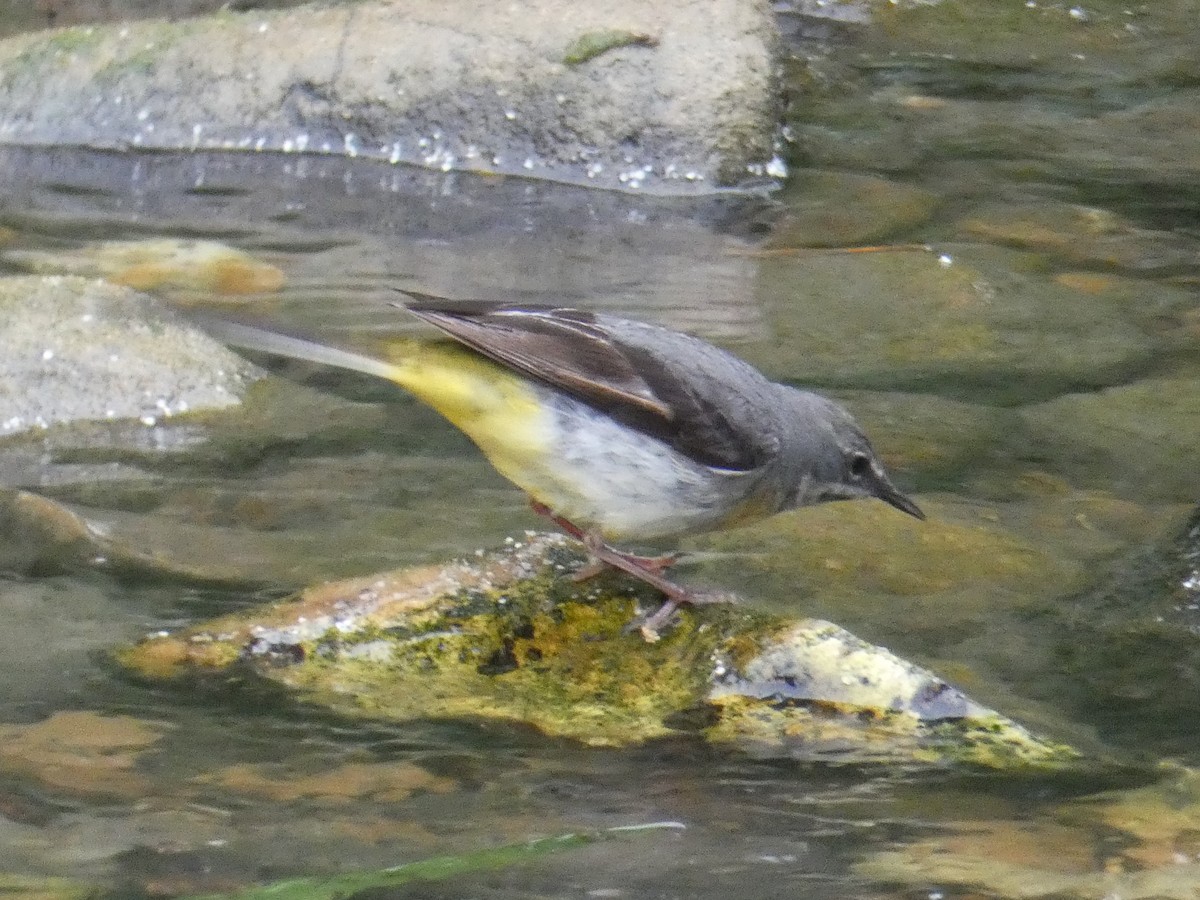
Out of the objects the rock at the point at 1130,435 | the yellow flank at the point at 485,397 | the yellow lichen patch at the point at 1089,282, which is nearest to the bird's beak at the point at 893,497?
the yellow flank at the point at 485,397

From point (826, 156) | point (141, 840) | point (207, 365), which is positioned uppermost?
point (826, 156)

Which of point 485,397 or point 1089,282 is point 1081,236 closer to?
point 1089,282

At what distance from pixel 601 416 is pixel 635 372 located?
0.62 ft

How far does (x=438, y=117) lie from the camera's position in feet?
32.9

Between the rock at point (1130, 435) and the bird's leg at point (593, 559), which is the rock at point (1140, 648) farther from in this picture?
the bird's leg at point (593, 559)

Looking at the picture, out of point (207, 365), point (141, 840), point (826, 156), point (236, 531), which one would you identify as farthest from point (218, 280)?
point (141, 840)

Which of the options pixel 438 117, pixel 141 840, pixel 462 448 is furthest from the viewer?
pixel 438 117

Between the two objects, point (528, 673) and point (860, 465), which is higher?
point (860, 465)

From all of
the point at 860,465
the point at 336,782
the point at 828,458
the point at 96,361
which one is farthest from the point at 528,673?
the point at 96,361

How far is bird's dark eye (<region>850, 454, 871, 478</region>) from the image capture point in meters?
5.39

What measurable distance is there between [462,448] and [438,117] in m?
3.70

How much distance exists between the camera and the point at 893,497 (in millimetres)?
5531

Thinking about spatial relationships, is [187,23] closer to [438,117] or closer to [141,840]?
[438,117]

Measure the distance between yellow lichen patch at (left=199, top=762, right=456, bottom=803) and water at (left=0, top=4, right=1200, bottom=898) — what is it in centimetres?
1
